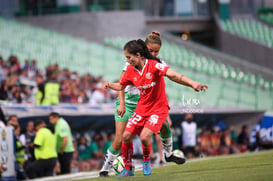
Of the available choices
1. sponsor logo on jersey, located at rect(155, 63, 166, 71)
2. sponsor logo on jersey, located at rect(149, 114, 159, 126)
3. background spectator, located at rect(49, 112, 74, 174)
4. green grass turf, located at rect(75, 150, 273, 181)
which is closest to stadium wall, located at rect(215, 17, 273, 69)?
background spectator, located at rect(49, 112, 74, 174)

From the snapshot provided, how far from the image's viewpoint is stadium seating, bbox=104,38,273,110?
29.5 meters

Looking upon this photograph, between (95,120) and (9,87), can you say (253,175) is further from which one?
(95,120)

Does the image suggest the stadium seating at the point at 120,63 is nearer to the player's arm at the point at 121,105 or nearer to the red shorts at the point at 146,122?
the player's arm at the point at 121,105

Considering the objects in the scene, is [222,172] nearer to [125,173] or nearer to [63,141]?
[125,173]

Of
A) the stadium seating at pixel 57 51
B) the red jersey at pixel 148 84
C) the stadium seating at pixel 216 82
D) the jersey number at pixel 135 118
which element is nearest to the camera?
the red jersey at pixel 148 84

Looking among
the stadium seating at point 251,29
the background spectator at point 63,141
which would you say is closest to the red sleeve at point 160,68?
Answer: the background spectator at point 63,141

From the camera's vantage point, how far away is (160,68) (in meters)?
11.3

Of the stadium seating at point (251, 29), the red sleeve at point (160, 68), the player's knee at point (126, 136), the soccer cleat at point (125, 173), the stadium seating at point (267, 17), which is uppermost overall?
the red sleeve at point (160, 68)

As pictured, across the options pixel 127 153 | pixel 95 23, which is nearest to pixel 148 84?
pixel 127 153

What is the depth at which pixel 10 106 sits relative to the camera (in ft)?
64.2

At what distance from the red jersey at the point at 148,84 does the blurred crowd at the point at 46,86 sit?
919 cm

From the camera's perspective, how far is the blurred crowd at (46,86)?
2098 centimetres

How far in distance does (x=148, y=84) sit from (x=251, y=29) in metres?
31.1

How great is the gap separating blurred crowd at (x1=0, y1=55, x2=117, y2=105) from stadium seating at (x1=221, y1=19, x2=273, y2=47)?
1548cm
